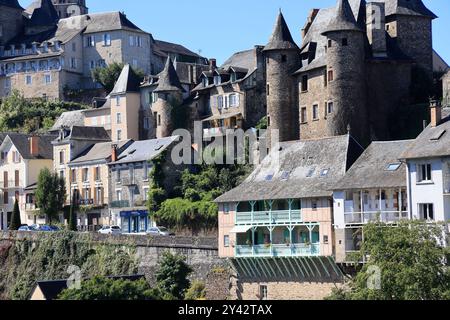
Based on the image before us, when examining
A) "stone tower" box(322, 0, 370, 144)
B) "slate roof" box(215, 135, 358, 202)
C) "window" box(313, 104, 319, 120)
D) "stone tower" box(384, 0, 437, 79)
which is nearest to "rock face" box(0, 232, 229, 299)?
"slate roof" box(215, 135, 358, 202)

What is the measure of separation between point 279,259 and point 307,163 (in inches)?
207

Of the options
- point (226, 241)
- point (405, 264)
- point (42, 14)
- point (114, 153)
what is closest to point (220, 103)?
point (114, 153)

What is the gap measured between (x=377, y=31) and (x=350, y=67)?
3.94 m

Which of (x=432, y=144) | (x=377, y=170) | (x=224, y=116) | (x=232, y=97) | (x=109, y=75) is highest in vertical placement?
(x=109, y=75)

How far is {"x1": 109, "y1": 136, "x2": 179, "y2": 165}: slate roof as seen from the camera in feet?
270

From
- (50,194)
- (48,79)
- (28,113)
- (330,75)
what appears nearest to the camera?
(330,75)

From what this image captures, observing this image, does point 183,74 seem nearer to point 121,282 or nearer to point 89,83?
point 89,83

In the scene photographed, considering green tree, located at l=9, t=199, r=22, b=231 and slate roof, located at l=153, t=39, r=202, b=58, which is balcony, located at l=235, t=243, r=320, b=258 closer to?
green tree, located at l=9, t=199, r=22, b=231

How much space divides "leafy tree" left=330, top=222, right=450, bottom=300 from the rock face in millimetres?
14845

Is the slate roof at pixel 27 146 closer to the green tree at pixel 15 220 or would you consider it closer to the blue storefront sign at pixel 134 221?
the green tree at pixel 15 220

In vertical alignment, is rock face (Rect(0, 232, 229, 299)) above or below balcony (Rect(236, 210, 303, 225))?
below

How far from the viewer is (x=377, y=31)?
246ft

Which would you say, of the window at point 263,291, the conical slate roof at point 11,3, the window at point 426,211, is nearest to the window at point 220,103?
the window at point 263,291

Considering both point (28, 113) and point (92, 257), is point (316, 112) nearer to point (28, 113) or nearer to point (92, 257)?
point (92, 257)
